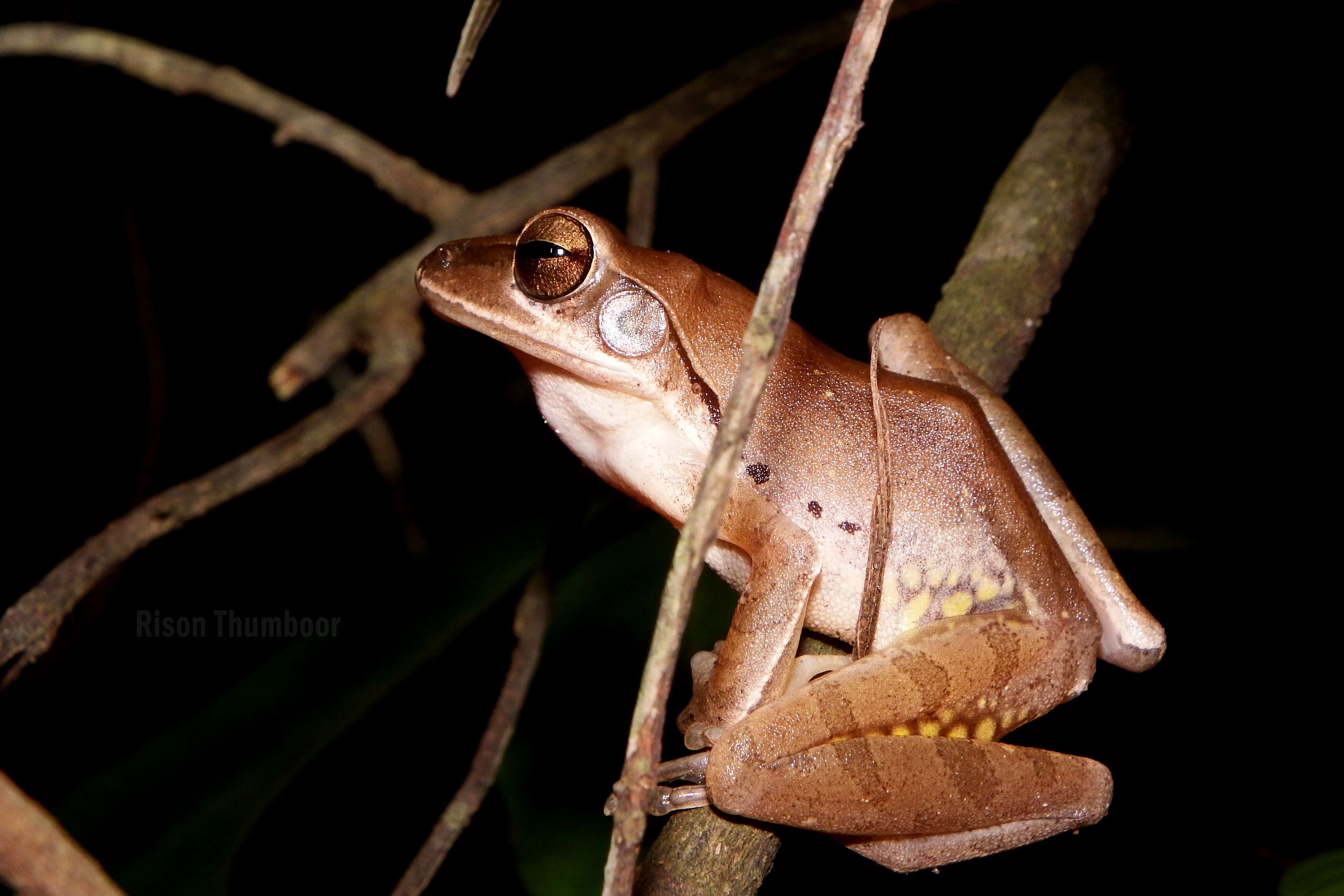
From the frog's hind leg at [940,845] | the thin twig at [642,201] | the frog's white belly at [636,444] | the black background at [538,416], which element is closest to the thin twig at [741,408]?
the frog's hind leg at [940,845]

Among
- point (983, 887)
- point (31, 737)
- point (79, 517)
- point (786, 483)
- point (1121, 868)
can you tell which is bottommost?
point (31, 737)

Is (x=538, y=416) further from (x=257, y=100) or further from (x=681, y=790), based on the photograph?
(x=681, y=790)

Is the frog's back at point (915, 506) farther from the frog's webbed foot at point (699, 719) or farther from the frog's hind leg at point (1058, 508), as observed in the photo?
the frog's webbed foot at point (699, 719)

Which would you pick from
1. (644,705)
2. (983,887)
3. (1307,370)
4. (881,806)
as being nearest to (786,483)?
(881,806)

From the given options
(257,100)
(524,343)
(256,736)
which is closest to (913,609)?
(524,343)

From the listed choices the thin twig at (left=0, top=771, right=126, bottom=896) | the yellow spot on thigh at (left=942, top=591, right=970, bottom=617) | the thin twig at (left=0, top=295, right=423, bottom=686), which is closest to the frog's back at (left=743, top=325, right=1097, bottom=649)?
the yellow spot on thigh at (left=942, top=591, right=970, bottom=617)

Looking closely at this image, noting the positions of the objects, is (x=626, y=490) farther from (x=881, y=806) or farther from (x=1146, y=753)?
(x=1146, y=753)
